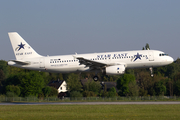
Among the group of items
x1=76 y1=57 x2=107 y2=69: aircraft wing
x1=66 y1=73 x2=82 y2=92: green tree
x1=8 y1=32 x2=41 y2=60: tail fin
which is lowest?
x1=66 y1=73 x2=82 y2=92: green tree

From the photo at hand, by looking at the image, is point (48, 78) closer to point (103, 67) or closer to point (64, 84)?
point (64, 84)

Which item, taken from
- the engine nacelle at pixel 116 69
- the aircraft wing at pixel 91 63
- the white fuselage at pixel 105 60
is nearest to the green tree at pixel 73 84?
the white fuselage at pixel 105 60

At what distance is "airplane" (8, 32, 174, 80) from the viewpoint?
4850 cm

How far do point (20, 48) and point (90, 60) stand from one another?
14.0m

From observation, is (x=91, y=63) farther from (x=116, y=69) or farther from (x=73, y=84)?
(x=73, y=84)

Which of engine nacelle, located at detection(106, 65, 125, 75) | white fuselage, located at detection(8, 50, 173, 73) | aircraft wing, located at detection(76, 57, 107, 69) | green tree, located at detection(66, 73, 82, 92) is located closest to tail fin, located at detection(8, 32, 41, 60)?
white fuselage, located at detection(8, 50, 173, 73)

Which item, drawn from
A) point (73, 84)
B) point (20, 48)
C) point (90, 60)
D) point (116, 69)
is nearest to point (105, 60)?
point (116, 69)

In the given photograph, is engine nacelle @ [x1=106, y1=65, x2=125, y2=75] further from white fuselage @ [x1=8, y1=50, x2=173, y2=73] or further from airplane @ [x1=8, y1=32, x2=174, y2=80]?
white fuselage @ [x1=8, y1=50, x2=173, y2=73]

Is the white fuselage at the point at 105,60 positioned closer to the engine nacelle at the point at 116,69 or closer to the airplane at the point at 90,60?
the airplane at the point at 90,60

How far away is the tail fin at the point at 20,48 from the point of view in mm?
53344

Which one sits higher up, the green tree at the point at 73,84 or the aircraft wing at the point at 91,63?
the aircraft wing at the point at 91,63

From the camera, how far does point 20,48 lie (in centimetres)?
5372

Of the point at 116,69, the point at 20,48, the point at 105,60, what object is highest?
the point at 20,48

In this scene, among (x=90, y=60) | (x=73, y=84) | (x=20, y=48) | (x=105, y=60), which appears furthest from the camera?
(x=73, y=84)
